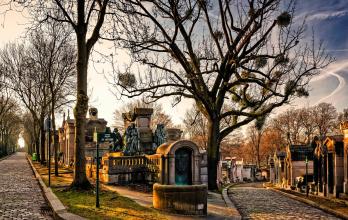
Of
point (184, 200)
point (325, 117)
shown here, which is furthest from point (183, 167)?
point (325, 117)

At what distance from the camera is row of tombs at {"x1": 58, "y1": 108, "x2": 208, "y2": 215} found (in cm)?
1210

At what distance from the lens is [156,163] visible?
18000 mm

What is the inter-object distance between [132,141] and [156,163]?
521cm

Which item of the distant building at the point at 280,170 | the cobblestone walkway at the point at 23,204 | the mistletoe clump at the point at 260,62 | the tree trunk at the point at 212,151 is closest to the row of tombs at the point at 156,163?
the tree trunk at the point at 212,151

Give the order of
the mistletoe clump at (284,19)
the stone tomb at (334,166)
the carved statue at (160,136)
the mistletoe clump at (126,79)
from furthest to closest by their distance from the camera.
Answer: the carved statue at (160,136), the stone tomb at (334,166), the mistletoe clump at (126,79), the mistletoe clump at (284,19)

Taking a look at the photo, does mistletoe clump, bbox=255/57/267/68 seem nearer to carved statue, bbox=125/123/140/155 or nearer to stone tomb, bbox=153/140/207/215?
carved statue, bbox=125/123/140/155

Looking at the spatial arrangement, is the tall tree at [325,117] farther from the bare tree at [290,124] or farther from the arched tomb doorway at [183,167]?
the arched tomb doorway at [183,167]

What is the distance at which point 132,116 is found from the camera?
81.2 ft

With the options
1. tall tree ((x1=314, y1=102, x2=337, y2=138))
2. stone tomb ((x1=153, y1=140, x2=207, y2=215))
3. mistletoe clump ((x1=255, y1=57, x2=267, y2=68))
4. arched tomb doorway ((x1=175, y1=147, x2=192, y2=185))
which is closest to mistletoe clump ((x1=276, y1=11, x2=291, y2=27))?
mistletoe clump ((x1=255, y1=57, x2=267, y2=68))

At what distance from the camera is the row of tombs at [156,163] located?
12102mm

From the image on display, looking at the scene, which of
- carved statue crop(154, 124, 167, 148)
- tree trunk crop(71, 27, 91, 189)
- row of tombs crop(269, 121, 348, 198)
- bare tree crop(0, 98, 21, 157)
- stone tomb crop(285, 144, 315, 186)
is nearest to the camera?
tree trunk crop(71, 27, 91, 189)

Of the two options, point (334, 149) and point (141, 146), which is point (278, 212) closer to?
point (334, 149)

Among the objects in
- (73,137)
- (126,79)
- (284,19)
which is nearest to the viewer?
(284,19)

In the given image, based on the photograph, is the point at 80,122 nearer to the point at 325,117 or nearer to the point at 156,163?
the point at 156,163
